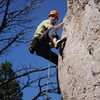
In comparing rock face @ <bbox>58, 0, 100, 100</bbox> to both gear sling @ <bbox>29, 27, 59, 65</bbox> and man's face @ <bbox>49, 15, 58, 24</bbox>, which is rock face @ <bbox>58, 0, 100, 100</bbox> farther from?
man's face @ <bbox>49, 15, 58, 24</bbox>

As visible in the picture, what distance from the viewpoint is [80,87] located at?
3424mm

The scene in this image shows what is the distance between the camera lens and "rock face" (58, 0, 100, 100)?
3.29 m

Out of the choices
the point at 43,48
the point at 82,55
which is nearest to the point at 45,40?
the point at 43,48

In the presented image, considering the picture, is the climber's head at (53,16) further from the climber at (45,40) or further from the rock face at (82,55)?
the rock face at (82,55)

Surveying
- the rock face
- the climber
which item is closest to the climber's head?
the climber

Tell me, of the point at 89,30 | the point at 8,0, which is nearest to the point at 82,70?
the point at 89,30

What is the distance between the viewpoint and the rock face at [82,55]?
3.29 metres

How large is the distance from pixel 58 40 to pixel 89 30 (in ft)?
3.21

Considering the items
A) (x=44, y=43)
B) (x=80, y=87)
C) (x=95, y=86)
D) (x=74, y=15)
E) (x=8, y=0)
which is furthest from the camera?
(x=8, y=0)

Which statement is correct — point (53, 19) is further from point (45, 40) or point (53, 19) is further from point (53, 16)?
point (45, 40)

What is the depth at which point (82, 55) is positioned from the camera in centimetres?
360

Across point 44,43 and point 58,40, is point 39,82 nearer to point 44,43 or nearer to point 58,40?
point 44,43

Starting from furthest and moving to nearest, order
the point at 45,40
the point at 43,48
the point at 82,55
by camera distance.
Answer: the point at 43,48
the point at 45,40
the point at 82,55

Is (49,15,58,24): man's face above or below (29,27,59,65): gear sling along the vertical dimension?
above
